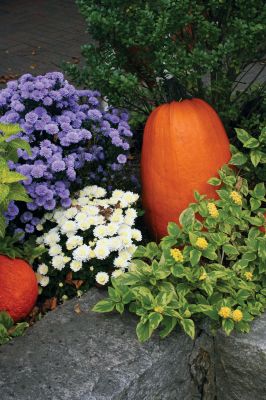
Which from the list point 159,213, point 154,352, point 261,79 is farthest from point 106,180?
point 261,79

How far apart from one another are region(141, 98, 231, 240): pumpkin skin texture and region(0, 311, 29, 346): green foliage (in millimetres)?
798

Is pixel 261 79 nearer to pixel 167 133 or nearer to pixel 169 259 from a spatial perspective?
pixel 167 133

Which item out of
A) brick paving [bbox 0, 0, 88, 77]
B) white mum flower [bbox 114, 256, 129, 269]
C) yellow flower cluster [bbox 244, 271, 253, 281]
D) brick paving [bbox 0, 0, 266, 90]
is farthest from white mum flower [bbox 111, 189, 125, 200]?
brick paving [bbox 0, 0, 88, 77]

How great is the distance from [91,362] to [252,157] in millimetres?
1145

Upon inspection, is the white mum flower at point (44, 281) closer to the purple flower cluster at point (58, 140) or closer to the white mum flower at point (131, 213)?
the purple flower cluster at point (58, 140)

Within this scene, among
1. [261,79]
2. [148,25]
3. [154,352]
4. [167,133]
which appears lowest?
[261,79]

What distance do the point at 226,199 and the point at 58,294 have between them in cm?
80

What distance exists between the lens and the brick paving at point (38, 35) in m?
6.42

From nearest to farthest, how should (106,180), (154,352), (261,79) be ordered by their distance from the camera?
(154,352)
(106,180)
(261,79)

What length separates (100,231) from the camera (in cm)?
255

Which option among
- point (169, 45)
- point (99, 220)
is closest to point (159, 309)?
point (99, 220)

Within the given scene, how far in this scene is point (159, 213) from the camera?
276 cm

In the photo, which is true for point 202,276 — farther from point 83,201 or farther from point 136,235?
point 83,201

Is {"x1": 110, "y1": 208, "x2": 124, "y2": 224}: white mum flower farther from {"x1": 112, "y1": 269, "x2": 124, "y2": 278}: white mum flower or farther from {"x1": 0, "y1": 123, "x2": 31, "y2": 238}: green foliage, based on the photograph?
{"x1": 0, "y1": 123, "x2": 31, "y2": 238}: green foliage
